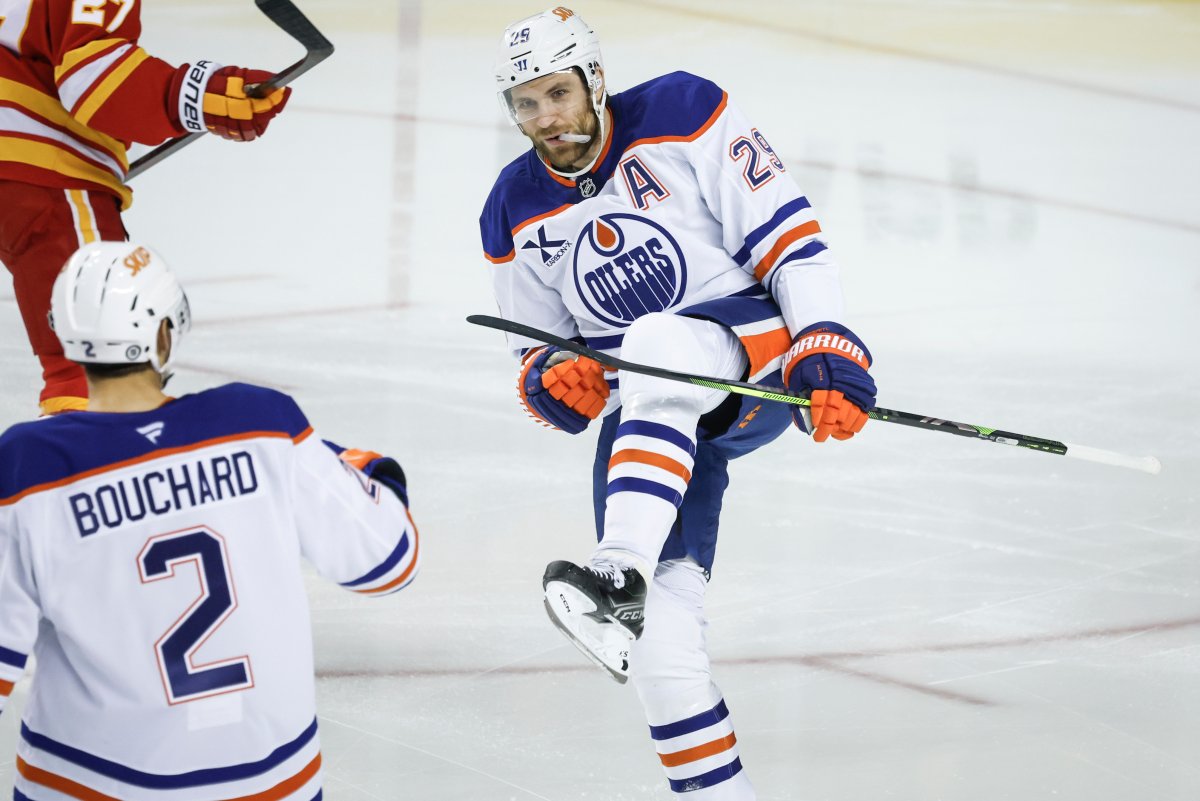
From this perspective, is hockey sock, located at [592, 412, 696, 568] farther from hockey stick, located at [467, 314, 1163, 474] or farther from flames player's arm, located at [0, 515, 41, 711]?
flames player's arm, located at [0, 515, 41, 711]

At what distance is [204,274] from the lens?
500 cm

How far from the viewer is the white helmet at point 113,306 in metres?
1.67

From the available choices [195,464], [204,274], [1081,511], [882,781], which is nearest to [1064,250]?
[1081,511]

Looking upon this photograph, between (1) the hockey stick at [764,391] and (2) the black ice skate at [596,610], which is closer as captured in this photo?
(2) the black ice skate at [596,610]

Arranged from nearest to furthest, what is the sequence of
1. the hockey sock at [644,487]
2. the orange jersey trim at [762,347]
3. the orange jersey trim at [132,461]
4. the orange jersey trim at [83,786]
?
the orange jersey trim at [132,461], the orange jersey trim at [83,786], the hockey sock at [644,487], the orange jersey trim at [762,347]

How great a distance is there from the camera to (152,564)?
1637 mm

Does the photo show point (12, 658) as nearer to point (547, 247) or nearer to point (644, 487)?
point (644, 487)

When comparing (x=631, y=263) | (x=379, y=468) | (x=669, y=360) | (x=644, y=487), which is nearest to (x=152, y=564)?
(x=379, y=468)

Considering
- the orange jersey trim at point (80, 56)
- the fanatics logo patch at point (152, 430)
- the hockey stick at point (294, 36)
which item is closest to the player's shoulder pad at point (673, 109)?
the hockey stick at point (294, 36)

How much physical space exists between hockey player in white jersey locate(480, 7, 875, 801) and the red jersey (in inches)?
24.6

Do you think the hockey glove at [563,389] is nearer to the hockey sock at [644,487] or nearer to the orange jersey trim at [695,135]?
the hockey sock at [644,487]

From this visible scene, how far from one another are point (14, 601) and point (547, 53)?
1.34 metres

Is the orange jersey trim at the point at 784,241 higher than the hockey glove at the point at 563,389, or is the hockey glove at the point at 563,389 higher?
the orange jersey trim at the point at 784,241

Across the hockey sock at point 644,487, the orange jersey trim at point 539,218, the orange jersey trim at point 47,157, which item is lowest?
the hockey sock at point 644,487
